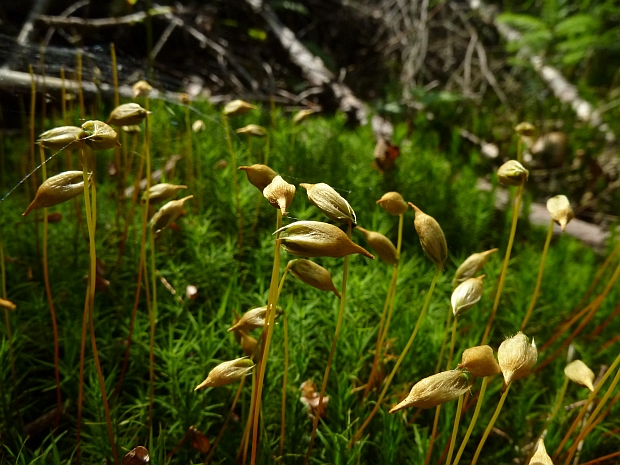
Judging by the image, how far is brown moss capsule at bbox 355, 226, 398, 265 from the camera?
82 cm

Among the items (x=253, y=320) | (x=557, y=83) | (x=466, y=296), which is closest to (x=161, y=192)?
(x=253, y=320)

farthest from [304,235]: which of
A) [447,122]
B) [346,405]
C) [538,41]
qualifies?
[538,41]

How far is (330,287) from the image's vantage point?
0.70 m

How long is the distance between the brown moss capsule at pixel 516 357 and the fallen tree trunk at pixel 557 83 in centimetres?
280

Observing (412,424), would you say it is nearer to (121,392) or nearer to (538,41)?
(121,392)

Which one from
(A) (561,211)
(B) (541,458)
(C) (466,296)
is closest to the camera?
(B) (541,458)

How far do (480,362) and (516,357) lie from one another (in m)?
0.04

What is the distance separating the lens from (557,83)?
11.6 feet

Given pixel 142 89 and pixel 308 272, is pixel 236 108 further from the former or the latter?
pixel 308 272

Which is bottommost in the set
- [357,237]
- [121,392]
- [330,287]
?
[121,392]

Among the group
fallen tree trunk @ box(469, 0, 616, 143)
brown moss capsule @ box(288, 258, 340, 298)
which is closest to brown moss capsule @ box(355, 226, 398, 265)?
brown moss capsule @ box(288, 258, 340, 298)

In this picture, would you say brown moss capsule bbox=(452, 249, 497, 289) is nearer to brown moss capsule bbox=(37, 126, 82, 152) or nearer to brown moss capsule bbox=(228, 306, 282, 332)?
brown moss capsule bbox=(228, 306, 282, 332)

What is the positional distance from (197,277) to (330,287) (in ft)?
2.15

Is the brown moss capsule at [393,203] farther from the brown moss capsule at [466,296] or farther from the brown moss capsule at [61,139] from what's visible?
the brown moss capsule at [61,139]
